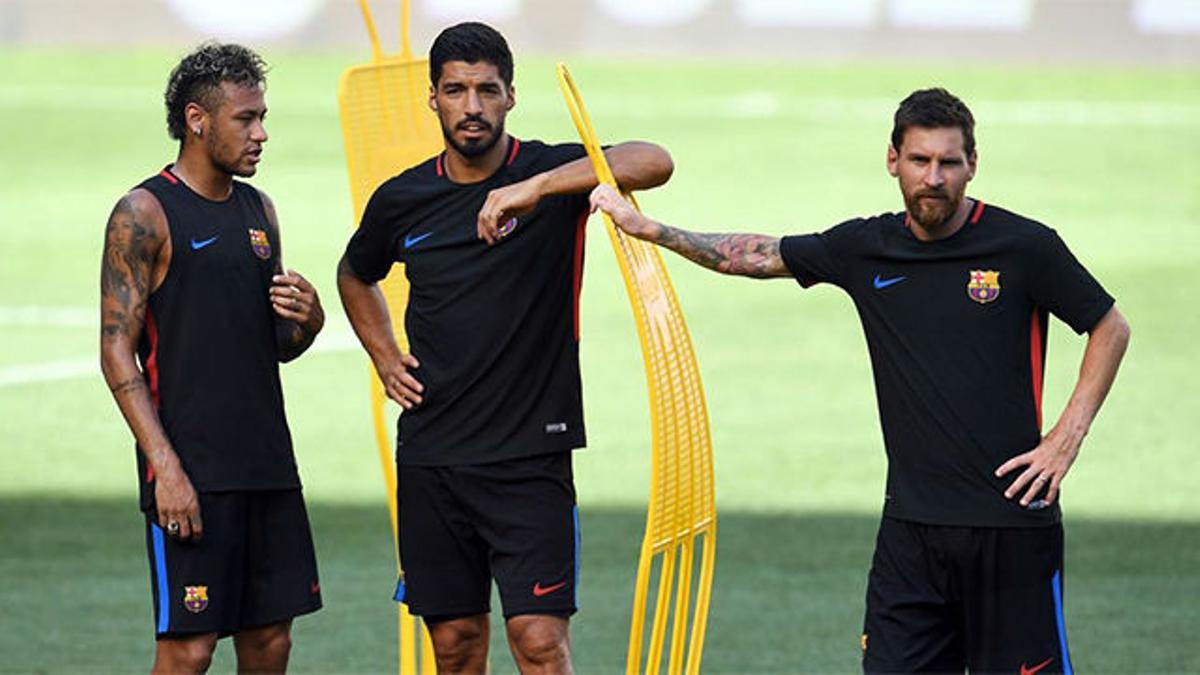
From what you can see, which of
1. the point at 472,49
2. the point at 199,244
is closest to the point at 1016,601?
the point at 472,49

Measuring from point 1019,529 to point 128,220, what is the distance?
8.28 ft

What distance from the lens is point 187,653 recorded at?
6.54 meters

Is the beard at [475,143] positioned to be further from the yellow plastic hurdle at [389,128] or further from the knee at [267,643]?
the knee at [267,643]

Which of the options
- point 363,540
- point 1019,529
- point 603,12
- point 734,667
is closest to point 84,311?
point 363,540

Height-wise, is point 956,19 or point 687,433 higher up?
point 956,19

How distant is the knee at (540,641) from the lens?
6.43m

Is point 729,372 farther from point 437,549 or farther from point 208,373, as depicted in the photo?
point 208,373

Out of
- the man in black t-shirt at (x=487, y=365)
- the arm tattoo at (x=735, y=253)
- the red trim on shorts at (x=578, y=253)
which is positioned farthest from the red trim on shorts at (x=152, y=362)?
the arm tattoo at (x=735, y=253)

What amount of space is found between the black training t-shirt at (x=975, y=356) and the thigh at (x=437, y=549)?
4.19 ft

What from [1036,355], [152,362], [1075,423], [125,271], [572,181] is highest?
[572,181]

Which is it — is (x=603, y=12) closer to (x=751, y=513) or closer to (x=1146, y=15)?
(x=1146, y=15)

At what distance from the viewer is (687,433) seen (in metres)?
6.59

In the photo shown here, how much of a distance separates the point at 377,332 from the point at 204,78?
0.88 meters

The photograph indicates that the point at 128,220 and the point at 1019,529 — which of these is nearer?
the point at 1019,529
